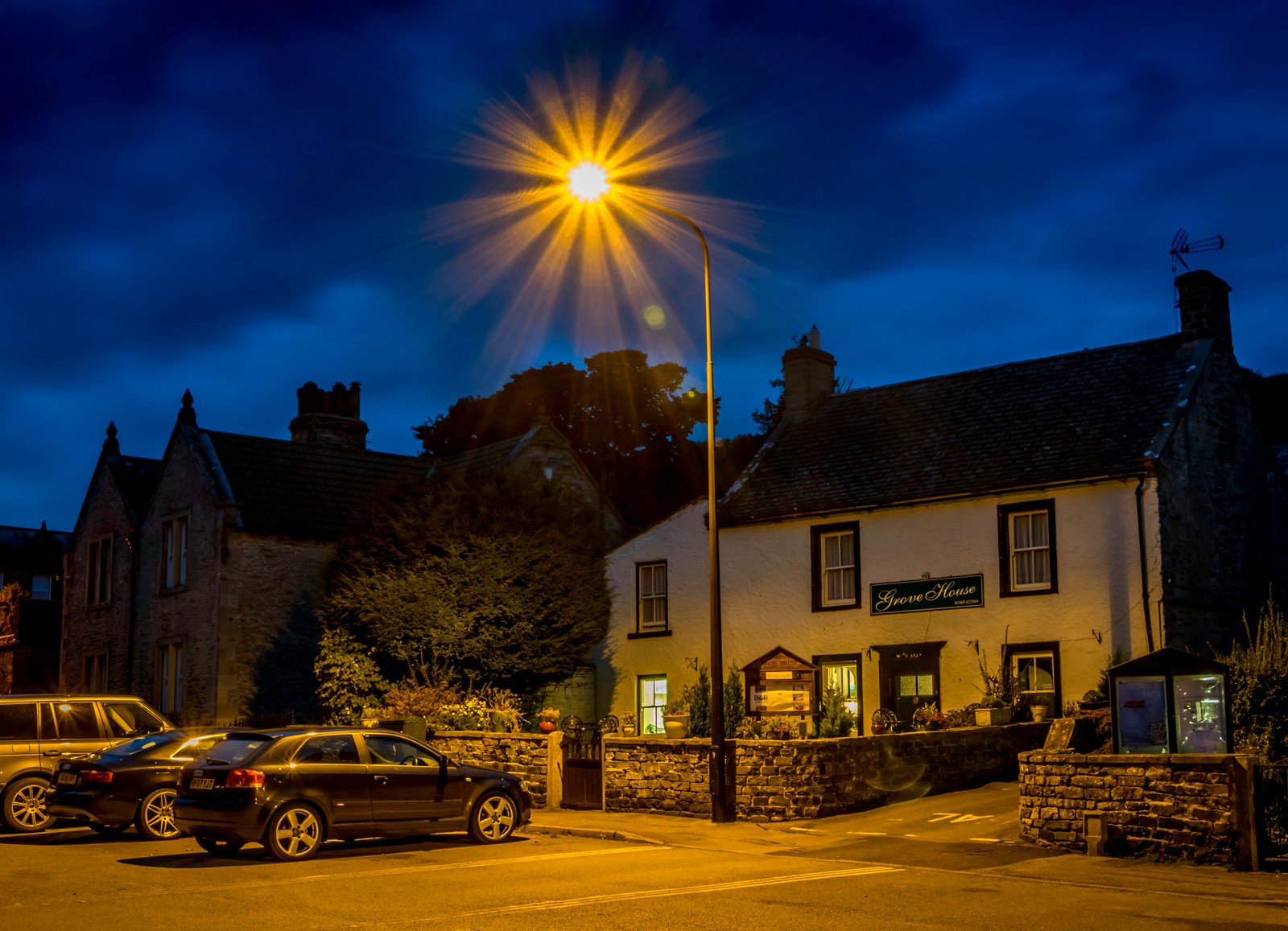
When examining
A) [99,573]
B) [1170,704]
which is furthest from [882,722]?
[99,573]

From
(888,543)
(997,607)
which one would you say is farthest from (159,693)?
(997,607)

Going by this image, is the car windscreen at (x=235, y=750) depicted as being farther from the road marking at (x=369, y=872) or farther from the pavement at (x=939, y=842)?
the pavement at (x=939, y=842)

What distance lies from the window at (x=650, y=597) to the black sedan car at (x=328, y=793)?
51.7ft

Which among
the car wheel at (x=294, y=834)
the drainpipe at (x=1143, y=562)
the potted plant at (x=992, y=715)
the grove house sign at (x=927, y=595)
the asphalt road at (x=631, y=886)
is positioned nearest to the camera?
the asphalt road at (x=631, y=886)

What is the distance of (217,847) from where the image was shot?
16547mm

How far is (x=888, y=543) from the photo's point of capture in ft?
96.6

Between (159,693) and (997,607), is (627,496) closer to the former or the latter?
(159,693)

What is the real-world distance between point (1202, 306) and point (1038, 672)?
28.8 feet

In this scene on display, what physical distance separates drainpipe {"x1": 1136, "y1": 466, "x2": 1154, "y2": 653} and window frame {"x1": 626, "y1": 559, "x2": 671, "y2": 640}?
38.8 ft

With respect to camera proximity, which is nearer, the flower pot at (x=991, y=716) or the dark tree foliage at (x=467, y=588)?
the flower pot at (x=991, y=716)

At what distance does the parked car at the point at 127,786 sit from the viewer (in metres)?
17.4

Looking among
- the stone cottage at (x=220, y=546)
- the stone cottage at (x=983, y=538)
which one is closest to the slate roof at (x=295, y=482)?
the stone cottage at (x=220, y=546)

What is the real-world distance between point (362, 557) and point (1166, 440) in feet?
54.1

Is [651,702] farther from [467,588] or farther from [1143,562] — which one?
[1143,562]
